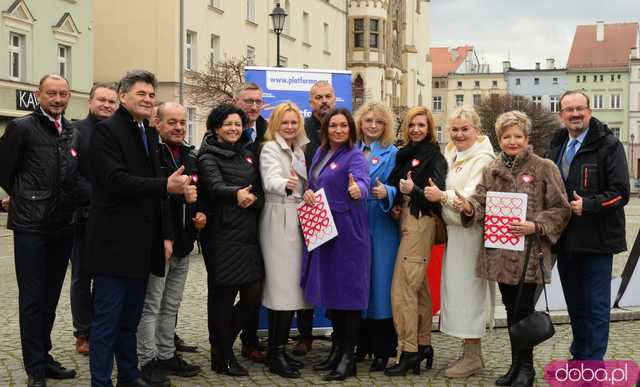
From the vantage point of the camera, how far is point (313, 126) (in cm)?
745

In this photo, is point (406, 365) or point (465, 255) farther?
point (406, 365)

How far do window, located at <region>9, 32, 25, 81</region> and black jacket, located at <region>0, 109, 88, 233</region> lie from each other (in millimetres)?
19171

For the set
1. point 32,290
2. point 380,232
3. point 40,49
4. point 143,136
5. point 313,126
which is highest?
point 40,49

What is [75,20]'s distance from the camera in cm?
2684

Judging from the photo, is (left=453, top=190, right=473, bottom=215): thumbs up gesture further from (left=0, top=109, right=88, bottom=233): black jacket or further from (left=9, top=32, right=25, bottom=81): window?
(left=9, top=32, right=25, bottom=81): window

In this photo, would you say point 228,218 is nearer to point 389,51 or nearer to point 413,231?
point 413,231

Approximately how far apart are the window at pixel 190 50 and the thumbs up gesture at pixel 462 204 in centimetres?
2734

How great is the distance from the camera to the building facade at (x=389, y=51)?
5281 cm

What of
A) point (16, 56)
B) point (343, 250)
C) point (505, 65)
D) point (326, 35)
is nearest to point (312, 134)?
point (343, 250)

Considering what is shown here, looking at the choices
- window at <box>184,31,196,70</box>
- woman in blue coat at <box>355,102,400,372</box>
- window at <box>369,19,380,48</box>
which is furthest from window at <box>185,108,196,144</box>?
woman in blue coat at <box>355,102,400,372</box>

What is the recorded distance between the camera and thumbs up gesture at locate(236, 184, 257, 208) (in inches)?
247

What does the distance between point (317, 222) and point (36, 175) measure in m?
2.05

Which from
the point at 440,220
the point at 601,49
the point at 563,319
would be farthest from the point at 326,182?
the point at 601,49

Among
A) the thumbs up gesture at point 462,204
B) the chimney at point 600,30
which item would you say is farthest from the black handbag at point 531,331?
the chimney at point 600,30
